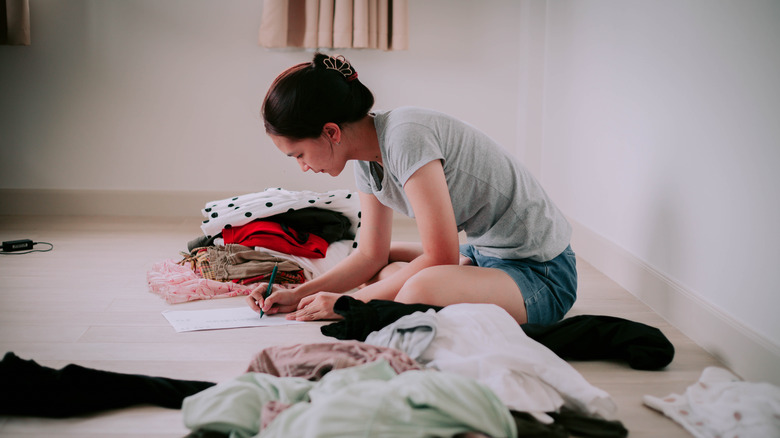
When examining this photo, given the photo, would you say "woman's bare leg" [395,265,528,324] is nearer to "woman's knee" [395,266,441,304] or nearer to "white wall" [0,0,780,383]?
"woman's knee" [395,266,441,304]

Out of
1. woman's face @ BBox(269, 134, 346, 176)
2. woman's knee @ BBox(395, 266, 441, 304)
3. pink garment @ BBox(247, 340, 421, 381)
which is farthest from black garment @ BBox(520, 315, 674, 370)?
woman's face @ BBox(269, 134, 346, 176)

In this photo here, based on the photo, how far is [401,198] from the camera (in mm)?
1792

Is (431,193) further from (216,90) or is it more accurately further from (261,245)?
(216,90)

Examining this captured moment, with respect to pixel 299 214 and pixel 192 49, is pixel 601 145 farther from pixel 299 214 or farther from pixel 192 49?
pixel 192 49

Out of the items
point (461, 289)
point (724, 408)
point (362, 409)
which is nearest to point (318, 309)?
point (461, 289)

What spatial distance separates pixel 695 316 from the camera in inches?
68.7

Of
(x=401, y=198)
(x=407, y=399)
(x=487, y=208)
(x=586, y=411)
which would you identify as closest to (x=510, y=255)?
(x=487, y=208)

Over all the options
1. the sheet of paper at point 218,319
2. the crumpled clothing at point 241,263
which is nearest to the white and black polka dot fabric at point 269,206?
the crumpled clothing at point 241,263

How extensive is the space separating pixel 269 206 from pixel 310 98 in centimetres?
89

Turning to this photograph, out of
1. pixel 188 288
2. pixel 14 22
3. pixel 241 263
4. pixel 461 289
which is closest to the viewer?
pixel 461 289

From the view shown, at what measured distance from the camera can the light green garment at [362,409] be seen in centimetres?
100

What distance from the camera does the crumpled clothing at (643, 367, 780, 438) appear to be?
1168mm

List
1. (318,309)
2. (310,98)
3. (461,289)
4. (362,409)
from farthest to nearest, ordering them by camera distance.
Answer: (318,309) < (461,289) < (310,98) < (362,409)

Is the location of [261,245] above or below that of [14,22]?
below
